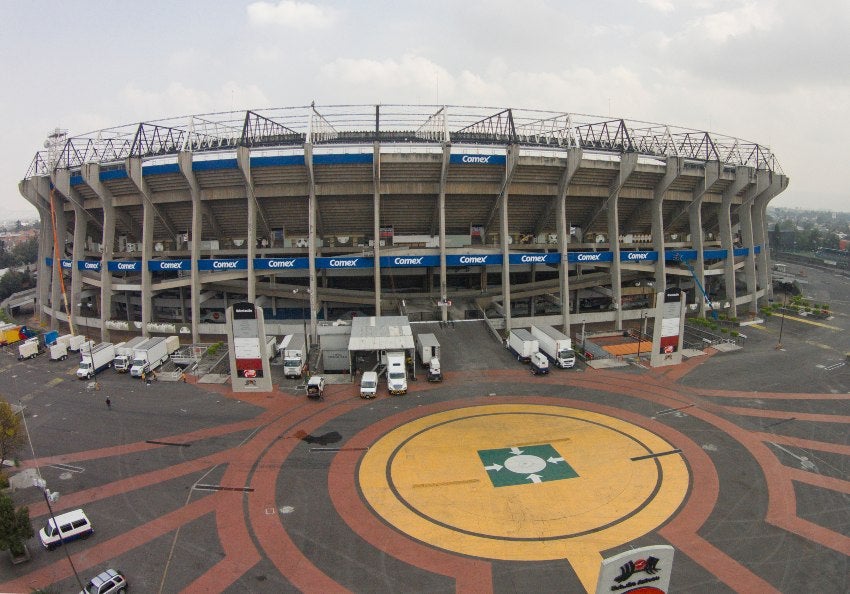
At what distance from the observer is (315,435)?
109 ft

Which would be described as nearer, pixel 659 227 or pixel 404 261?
pixel 404 261

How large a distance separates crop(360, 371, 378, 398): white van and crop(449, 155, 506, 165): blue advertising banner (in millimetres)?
25085

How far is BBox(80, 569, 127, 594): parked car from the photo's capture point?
1883 centimetres

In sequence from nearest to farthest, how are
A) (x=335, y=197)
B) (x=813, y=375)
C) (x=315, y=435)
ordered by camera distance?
(x=315, y=435), (x=813, y=375), (x=335, y=197)

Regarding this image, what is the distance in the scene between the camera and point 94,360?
44.7 meters

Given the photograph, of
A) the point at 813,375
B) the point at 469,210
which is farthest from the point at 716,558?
the point at 469,210

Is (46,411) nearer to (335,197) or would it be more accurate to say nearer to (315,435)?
(315,435)

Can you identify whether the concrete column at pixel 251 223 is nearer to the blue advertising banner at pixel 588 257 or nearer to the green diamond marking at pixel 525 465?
the green diamond marking at pixel 525 465

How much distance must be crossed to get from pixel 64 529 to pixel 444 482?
61.0 ft

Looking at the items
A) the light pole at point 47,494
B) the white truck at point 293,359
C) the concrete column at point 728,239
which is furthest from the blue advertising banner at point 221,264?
the concrete column at point 728,239

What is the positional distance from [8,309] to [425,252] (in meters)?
68.5

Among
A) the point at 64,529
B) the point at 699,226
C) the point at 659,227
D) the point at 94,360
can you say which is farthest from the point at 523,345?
the point at 94,360

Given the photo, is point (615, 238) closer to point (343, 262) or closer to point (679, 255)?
point (679, 255)

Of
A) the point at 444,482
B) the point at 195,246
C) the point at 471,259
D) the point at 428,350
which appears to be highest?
the point at 195,246
